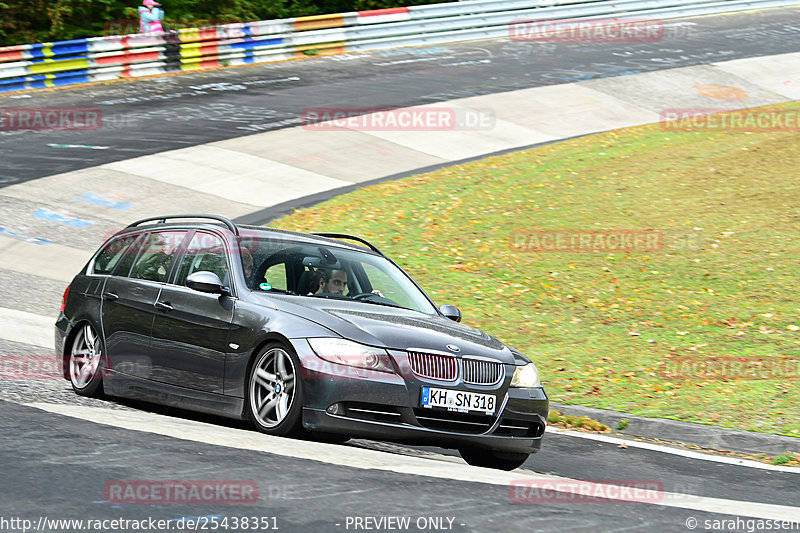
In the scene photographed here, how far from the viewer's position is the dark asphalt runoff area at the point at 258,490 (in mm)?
5195

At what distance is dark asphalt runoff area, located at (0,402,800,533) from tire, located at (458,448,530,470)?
1.49 meters

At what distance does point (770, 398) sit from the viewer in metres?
10.4

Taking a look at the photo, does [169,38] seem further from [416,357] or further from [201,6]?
[416,357]

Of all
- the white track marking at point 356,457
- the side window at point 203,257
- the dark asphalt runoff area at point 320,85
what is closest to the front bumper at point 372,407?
the white track marking at point 356,457

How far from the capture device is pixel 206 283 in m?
7.63

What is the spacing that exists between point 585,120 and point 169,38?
36.2 ft

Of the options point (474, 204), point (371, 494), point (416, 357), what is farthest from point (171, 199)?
point (371, 494)

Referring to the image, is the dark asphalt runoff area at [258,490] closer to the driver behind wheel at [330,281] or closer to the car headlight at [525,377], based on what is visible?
the car headlight at [525,377]

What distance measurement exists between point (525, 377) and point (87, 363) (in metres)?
3.63

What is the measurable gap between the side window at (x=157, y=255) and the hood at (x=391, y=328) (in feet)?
4.64

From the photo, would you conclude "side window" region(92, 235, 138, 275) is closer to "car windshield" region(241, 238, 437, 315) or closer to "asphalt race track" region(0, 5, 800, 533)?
"asphalt race track" region(0, 5, 800, 533)

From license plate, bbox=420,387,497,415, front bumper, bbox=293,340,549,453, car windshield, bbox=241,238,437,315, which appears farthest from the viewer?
car windshield, bbox=241,238,437,315

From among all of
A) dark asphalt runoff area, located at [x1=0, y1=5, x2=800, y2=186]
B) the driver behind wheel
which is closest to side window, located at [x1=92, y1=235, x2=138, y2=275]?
the driver behind wheel

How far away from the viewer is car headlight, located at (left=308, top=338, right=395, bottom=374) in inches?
275
